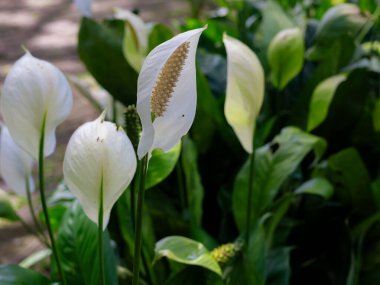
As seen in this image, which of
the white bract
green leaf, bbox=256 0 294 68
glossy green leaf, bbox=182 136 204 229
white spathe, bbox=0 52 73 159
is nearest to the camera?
the white bract

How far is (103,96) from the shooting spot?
3.18 ft

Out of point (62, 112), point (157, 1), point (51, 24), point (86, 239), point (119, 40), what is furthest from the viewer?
point (157, 1)

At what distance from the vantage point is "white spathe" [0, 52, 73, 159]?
50 cm

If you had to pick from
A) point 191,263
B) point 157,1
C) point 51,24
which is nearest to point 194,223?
point 191,263

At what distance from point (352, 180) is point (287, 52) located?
7.0 inches

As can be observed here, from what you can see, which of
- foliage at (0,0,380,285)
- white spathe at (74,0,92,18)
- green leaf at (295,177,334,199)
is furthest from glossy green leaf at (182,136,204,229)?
white spathe at (74,0,92,18)

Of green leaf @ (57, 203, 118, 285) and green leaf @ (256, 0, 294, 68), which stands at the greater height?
green leaf @ (256, 0, 294, 68)

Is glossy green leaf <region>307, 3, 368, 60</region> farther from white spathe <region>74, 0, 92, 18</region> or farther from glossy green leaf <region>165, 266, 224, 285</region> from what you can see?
glossy green leaf <region>165, 266, 224, 285</region>

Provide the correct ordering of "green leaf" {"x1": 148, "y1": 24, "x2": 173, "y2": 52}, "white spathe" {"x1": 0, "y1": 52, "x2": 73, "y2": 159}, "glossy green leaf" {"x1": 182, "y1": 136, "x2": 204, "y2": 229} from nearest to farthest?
"white spathe" {"x1": 0, "y1": 52, "x2": 73, "y2": 159} < "glossy green leaf" {"x1": 182, "y1": 136, "x2": 204, "y2": 229} < "green leaf" {"x1": 148, "y1": 24, "x2": 173, "y2": 52}

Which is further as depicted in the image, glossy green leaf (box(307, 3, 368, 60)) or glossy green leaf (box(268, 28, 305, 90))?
glossy green leaf (box(307, 3, 368, 60))

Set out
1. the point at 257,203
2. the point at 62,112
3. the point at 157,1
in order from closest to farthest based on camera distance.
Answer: the point at 62,112 < the point at 257,203 < the point at 157,1

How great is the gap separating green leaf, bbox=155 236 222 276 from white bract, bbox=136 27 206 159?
0.47 feet

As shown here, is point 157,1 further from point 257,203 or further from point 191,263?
point 191,263

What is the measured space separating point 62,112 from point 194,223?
260mm
